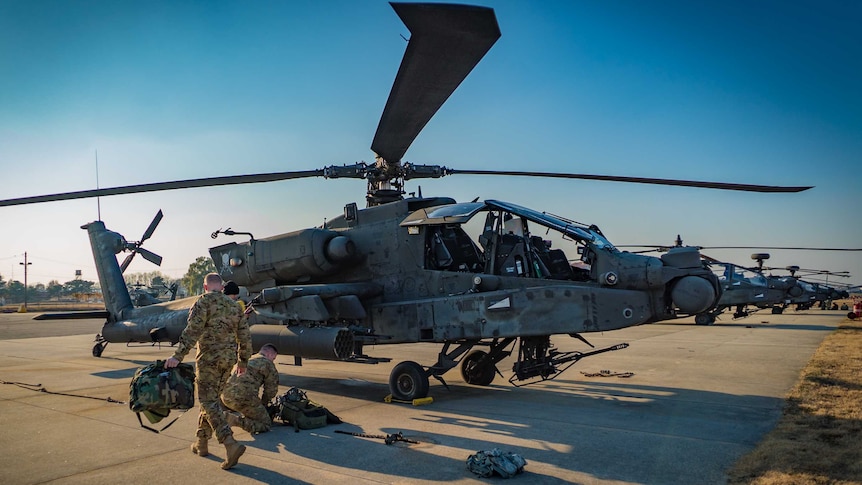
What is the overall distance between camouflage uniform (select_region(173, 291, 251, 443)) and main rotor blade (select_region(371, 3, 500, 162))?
9.62 feet

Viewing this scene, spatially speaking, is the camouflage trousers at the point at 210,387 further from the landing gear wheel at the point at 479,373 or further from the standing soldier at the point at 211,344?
the landing gear wheel at the point at 479,373

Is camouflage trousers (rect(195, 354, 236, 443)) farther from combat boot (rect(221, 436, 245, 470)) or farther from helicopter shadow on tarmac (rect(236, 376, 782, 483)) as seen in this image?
helicopter shadow on tarmac (rect(236, 376, 782, 483))

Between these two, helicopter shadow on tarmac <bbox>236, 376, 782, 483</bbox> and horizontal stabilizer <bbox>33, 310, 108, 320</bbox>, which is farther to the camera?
horizontal stabilizer <bbox>33, 310, 108, 320</bbox>

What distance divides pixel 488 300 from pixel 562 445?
2.70 m

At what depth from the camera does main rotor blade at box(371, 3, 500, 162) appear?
434 cm

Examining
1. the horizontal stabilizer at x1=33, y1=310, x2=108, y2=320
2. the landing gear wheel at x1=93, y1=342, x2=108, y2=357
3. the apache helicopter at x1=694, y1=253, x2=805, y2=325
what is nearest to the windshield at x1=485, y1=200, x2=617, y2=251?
the horizontal stabilizer at x1=33, y1=310, x2=108, y2=320

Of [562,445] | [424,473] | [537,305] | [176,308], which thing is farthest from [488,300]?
[176,308]

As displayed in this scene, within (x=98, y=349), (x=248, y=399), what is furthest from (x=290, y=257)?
(x=98, y=349)

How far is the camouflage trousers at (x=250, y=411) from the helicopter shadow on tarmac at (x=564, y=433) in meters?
0.14

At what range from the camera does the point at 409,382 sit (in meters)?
8.47

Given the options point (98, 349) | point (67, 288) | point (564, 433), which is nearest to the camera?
point (564, 433)

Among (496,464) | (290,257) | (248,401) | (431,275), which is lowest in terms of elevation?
(496,464)

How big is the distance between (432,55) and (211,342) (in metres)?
3.65

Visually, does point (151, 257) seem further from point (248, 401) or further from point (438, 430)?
point (438, 430)
